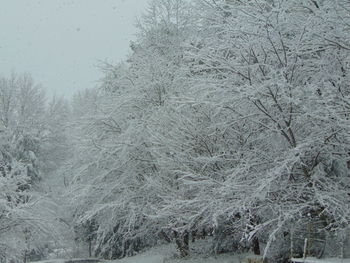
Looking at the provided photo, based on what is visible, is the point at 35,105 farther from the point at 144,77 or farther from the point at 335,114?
the point at 335,114

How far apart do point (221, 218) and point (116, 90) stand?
8.52m

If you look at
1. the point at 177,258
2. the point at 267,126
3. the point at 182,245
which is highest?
the point at 267,126

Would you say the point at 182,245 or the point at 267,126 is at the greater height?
the point at 267,126

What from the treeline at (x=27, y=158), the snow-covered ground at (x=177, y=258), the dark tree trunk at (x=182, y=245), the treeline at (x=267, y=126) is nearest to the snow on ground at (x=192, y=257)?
the snow-covered ground at (x=177, y=258)

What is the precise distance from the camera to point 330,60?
30.7ft

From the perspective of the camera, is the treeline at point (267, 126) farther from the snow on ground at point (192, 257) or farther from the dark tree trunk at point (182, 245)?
the dark tree trunk at point (182, 245)

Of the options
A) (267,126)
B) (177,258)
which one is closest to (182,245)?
A: (177,258)

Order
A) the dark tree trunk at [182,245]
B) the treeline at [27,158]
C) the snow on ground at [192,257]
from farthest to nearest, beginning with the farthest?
the treeline at [27,158]
the dark tree trunk at [182,245]
the snow on ground at [192,257]

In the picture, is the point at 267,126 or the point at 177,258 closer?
the point at 267,126

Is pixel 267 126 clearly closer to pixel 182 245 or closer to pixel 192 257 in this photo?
pixel 192 257

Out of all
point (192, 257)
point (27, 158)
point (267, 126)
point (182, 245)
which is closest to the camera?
point (267, 126)

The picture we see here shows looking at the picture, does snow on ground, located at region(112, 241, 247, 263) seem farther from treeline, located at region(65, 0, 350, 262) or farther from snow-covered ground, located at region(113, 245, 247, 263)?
treeline, located at region(65, 0, 350, 262)

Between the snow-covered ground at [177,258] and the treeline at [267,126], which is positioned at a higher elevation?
the treeline at [267,126]

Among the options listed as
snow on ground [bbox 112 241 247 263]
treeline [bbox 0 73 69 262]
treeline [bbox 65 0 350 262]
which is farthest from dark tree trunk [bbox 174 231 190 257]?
treeline [bbox 0 73 69 262]
